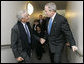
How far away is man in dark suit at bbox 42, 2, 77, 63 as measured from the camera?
4223 mm

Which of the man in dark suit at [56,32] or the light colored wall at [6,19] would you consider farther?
the light colored wall at [6,19]

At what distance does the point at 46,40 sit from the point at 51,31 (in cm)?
44

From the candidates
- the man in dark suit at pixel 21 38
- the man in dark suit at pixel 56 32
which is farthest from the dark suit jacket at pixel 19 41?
the man in dark suit at pixel 56 32

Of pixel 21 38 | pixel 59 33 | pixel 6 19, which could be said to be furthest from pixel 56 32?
pixel 6 19

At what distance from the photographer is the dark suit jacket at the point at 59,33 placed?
13.8ft

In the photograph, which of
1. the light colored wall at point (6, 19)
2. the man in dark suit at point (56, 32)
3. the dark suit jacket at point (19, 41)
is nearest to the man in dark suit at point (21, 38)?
the dark suit jacket at point (19, 41)

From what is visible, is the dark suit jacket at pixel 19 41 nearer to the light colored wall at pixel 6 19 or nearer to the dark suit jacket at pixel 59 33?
the dark suit jacket at pixel 59 33

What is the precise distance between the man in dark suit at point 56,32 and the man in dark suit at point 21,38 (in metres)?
0.47

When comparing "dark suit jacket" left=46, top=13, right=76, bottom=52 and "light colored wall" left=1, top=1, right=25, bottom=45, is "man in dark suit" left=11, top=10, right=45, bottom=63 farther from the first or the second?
"light colored wall" left=1, top=1, right=25, bottom=45

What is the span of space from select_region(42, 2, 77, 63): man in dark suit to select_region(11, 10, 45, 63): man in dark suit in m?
0.47

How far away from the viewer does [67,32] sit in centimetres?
421

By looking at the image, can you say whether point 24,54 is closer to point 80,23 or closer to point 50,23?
point 50,23

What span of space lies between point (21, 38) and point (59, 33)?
0.82 m

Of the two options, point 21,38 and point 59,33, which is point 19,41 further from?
point 59,33
